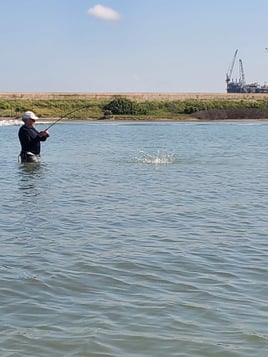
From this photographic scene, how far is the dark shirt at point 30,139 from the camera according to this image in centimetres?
1991

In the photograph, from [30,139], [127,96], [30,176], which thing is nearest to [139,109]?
[127,96]

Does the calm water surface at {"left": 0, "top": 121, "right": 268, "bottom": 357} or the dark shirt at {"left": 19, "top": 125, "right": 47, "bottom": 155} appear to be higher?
the dark shirt at {"left": 19, "top": 125, "right": 47, "bottom": 155}

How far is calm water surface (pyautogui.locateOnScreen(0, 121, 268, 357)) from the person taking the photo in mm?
6051

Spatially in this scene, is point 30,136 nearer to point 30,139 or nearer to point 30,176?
point 30,139

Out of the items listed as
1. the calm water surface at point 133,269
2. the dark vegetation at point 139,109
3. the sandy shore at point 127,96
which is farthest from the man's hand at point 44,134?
the sandy shore at point 127,96

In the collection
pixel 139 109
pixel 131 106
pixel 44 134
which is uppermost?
pixel 44 134

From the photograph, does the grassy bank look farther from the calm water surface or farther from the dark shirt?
the calm water surface

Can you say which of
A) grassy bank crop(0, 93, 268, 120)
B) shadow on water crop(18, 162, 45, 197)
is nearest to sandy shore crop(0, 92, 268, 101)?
grassy bank crop(0, 93, 268, 120)

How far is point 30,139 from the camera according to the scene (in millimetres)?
20359

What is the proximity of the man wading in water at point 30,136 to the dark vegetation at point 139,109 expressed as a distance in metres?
60.9

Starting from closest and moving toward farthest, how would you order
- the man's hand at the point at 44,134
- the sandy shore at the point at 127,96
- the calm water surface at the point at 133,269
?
the calm water surface at the point at 133,269, the man's hand at the point at 44,134, the sandy shore at the point at 127,96

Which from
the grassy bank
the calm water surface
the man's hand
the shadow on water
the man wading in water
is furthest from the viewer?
the grassy bank

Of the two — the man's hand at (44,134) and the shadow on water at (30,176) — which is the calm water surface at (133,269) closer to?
the shadow on water at (30,176)

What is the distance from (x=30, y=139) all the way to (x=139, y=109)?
69513 millimetres
